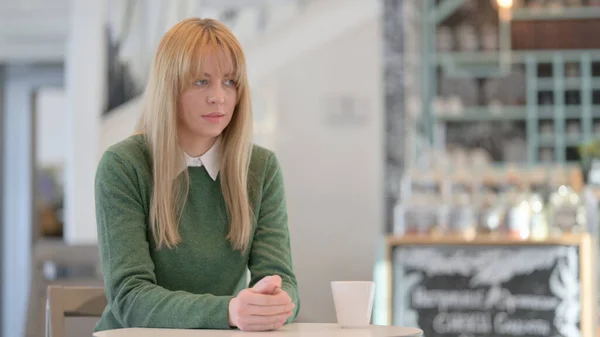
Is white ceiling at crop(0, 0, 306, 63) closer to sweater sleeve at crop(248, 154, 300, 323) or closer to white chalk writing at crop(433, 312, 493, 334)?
white chalk writing at crop(433, 312, 493, 334)

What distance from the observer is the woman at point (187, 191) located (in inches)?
72.1

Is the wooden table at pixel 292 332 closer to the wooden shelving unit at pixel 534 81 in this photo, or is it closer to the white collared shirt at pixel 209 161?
the white collared shirt at pixel 209 161

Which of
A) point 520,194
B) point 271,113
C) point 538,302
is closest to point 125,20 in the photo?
point 271,113

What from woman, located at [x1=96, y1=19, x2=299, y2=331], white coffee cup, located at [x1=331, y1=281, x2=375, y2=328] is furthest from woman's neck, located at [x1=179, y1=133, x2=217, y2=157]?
white coffee cup, located at [x1=331, y1=281, x2=375, y2=328]

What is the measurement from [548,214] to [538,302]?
45 cm

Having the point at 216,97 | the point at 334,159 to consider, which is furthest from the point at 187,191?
the point at 334,159

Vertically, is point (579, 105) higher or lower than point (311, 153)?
higher

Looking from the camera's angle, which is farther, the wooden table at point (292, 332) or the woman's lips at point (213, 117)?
the woman's lips at point (213, 117)

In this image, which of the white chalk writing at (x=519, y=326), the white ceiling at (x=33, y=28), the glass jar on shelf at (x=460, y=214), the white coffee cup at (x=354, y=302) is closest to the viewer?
the white coffee cup at (x=354, y=302)

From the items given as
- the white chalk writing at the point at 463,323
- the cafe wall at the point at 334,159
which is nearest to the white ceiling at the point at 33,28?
the cafe wall at the point at 334,159

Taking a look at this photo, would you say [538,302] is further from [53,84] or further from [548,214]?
[53,84]

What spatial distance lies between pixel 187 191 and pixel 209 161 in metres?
0.09

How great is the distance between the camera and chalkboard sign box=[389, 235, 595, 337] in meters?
4.23

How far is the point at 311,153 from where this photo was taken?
5703 mm
